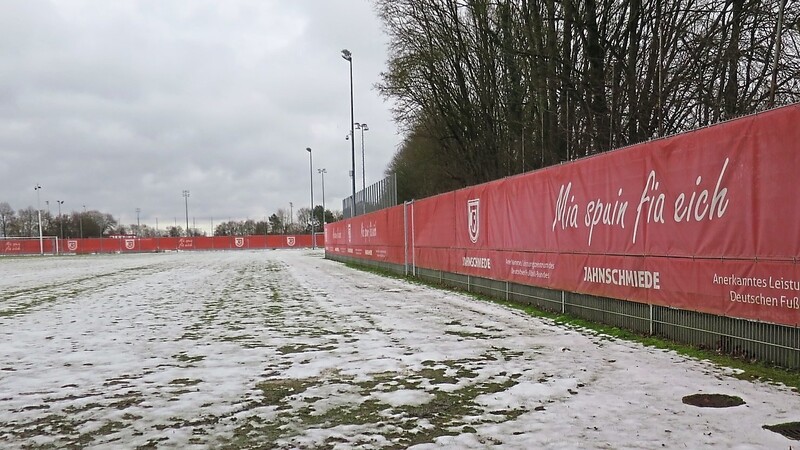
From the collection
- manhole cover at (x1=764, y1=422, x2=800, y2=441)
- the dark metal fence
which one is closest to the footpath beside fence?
manhole cover at (x1=764, y1=422, x2=800, y2=441)

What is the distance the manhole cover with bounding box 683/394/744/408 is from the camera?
4.84m

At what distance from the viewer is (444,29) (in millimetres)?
27188

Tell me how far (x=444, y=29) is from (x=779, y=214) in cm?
2302

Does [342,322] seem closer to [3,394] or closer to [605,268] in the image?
[605,268]

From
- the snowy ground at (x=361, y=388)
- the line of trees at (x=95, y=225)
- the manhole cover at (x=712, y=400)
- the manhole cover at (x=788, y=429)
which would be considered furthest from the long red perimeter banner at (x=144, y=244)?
the manhole cover at (x=788, y=429)

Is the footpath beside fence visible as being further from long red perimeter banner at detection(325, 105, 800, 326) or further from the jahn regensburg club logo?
the jahn regensburg club logo

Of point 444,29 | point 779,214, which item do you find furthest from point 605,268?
point 444,29

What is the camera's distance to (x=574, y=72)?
18406 millimetres

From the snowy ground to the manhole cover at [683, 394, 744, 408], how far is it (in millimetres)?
92

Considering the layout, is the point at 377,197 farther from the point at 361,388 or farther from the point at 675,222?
the point at 361,388

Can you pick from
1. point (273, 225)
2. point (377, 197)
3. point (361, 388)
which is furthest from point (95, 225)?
point (361, 388)

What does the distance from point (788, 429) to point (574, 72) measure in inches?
616

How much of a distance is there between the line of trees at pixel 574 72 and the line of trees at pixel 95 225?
9235cm

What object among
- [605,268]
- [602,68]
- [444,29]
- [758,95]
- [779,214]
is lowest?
[605,268]
